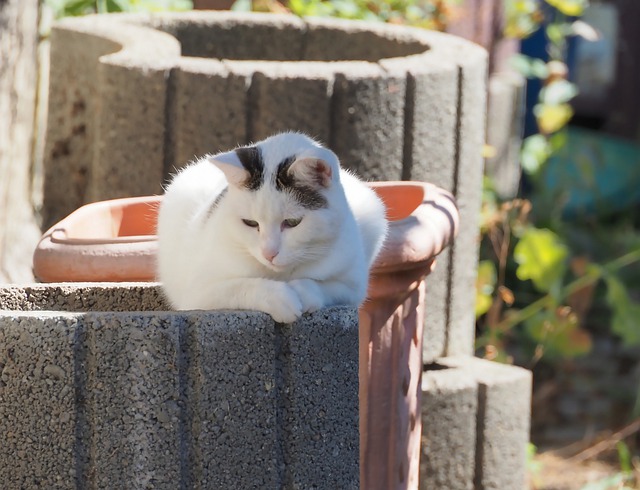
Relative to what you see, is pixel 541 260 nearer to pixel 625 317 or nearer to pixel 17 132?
pixel 625 317

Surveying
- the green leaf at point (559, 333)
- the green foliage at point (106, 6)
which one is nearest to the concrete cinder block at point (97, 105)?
the green foliage at point (106, 6)

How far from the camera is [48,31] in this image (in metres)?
3.78

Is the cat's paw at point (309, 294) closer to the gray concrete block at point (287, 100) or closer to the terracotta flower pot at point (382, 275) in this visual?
the terracotta flower pot at point (382, 275)

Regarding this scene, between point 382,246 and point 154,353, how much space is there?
0.77 metres

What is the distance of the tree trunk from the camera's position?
3264 millimetres

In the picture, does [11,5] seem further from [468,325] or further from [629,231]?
[629,231]

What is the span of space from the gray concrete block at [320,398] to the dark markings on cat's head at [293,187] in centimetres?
26

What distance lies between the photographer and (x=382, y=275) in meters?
2.37

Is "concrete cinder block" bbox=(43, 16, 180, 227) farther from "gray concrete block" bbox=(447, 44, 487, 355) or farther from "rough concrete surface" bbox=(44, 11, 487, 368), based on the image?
"gray concrete block" bbox=(447, 44, 487, 355)

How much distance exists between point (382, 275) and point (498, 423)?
1.08 meters

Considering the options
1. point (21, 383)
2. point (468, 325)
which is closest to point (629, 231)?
point (468, 325)

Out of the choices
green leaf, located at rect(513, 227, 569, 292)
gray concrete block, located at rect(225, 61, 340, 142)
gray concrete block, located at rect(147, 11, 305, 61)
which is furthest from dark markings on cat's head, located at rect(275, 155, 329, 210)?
green leaf, located at rect(513, 227, 569, 292)

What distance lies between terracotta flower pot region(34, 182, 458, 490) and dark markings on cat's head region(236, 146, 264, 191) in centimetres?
41

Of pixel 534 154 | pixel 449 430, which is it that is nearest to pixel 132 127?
pixel 449 430
